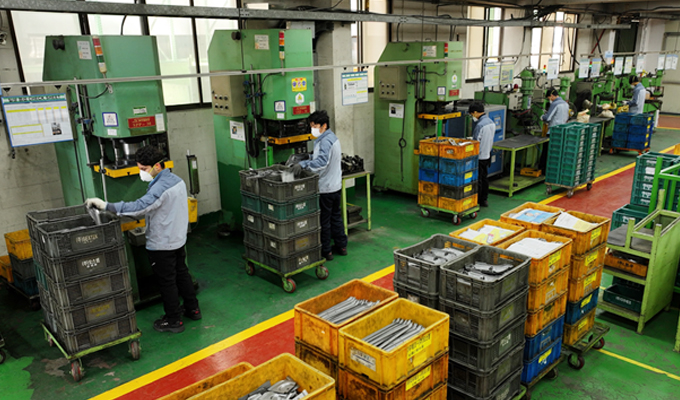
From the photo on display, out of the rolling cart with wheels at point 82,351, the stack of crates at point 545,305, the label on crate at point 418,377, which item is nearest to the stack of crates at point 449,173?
the stack of crates at point 545,305

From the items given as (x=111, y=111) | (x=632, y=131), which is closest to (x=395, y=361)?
(x=111, y=111)

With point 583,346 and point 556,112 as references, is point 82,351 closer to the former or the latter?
point 583,346

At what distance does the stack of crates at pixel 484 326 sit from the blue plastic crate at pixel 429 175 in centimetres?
442

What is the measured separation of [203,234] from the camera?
7969mm

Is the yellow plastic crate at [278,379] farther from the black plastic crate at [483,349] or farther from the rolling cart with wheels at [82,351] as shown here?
the rolling cart with wheels at [82,351]

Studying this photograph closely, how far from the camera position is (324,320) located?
3.17 m

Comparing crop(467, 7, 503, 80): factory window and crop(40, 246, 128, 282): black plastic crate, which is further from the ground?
crop(467, 7, 503, 80): factory window

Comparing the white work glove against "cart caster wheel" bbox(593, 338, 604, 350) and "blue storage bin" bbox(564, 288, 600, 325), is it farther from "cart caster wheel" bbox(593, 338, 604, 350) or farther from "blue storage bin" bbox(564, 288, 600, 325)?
"cart caster wheel" bbox(593, 338, 604, 350)

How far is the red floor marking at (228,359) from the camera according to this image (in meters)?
4.31

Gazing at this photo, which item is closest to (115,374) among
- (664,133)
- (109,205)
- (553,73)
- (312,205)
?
(109,205)

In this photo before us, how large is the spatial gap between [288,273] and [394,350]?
127 inches

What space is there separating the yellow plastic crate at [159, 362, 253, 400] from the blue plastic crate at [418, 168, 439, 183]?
18.9ft

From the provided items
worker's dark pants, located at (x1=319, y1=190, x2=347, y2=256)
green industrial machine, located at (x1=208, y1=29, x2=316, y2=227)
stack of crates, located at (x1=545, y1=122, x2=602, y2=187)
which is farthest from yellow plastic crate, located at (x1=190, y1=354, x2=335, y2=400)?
stack of crates, located at (x1=545, y1=122, x2=602, y2=187)

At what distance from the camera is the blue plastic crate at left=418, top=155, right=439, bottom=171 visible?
26.4 ft
